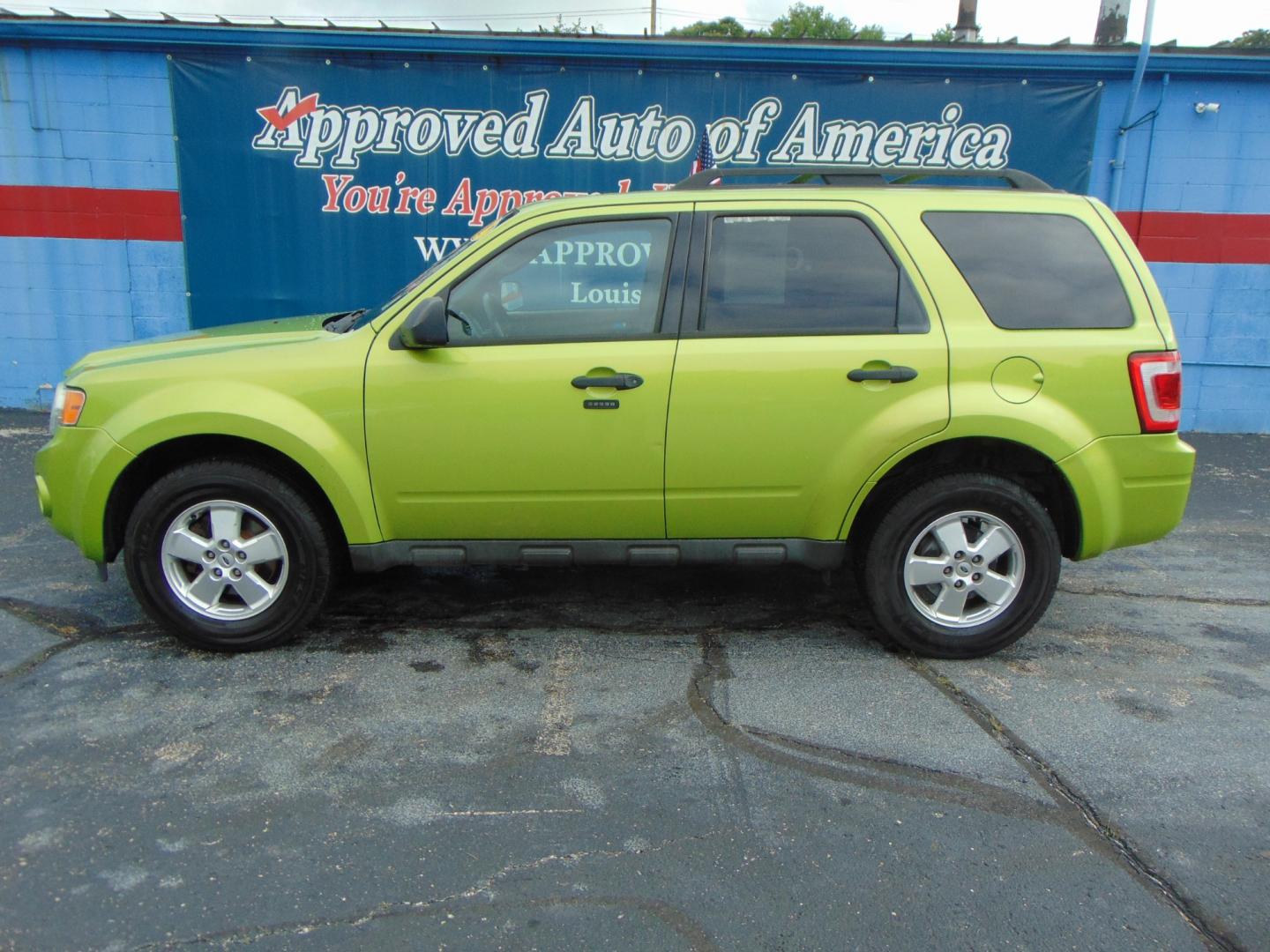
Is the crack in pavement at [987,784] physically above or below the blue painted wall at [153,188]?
below

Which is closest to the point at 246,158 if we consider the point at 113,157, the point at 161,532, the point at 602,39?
the point at 113,157

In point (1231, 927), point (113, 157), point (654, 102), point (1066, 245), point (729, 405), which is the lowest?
point (1231, 927)

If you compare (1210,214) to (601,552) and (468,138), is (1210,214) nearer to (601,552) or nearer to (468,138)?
(468,138)

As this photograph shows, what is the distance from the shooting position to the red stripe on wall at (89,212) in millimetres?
8969

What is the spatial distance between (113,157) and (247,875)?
8425 mm

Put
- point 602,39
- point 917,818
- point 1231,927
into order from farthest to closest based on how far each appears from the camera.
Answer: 1. point 602,39
2. point 917,818
3. point 1231,927

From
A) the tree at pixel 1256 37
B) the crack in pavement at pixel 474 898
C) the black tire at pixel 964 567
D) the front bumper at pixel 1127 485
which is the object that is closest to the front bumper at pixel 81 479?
the crack in pavement at pixel 474 898

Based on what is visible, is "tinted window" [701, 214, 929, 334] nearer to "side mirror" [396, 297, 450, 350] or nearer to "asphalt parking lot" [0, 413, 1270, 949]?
"side mirror" [396, 297, 450, 350]

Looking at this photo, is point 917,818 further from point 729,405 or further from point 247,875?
point 247,875

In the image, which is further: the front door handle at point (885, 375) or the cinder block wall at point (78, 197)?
the cinder block wall at point (78, 197)

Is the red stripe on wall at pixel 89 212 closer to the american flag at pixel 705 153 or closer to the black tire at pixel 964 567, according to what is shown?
the american flag at pixel 705 153

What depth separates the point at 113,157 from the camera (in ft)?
29.2

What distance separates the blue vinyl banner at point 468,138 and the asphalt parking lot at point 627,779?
5189mm

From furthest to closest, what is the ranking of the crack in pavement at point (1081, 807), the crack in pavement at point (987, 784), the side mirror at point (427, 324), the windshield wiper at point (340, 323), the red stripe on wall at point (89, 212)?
1. the red stripe on wall at point (89, 212)
2. the windshield wiper at point (340, 323)
3. the side mirror at point (427, 324)
4. the crack in pavement at point (987, 784)
5. the crack in pavement at point (1081, 807)
